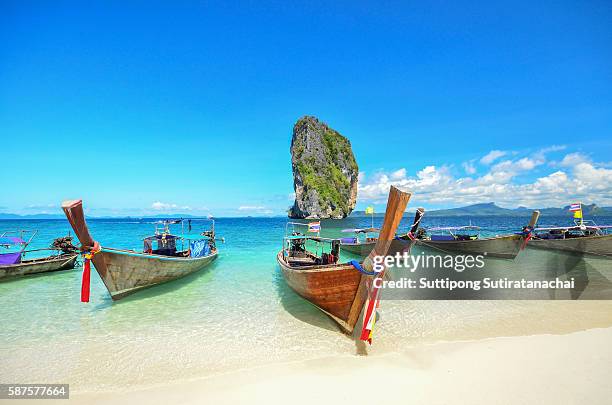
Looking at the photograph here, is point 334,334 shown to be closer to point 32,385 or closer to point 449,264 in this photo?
point 32,385

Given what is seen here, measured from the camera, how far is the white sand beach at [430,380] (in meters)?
4.43

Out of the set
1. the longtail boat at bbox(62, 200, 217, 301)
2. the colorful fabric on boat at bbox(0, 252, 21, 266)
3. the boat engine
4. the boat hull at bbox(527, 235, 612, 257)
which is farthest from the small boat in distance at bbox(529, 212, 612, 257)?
the colorful fabric on boat at bbox(0, 252, 21, 266)

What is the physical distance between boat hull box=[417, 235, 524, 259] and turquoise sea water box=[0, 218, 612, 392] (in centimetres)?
970

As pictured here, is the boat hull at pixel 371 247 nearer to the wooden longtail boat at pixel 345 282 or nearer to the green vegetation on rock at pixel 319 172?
the wooden longtail boat at pixel 345 282

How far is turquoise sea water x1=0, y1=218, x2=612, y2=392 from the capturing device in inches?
238

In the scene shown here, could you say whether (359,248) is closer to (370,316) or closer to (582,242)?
(582,242)

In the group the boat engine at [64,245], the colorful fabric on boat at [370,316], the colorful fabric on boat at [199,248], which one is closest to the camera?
the colorful fabric on boat at [370,316]

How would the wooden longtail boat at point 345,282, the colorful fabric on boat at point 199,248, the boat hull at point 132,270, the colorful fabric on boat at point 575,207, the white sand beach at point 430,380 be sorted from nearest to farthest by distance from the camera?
1. the white sand beach at point 430,380
2. the wooden longtail boat at point 345,282
3. the boat hull at point 132,270
4. the colorful fabric on boat at point 199,248
5. the colorful fabric on boat at point 575,207

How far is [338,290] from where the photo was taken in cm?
707

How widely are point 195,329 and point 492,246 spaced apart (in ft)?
63.9

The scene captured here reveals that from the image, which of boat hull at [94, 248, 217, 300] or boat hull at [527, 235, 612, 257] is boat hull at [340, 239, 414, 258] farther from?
boat hull at [94, 248, 217, 300]

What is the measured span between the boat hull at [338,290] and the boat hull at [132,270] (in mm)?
6457

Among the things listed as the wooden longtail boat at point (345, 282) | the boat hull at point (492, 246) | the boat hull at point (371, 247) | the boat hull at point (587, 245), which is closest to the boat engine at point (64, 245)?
the wooden longtail boat at point (345, 282)

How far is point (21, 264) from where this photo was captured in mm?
13430
